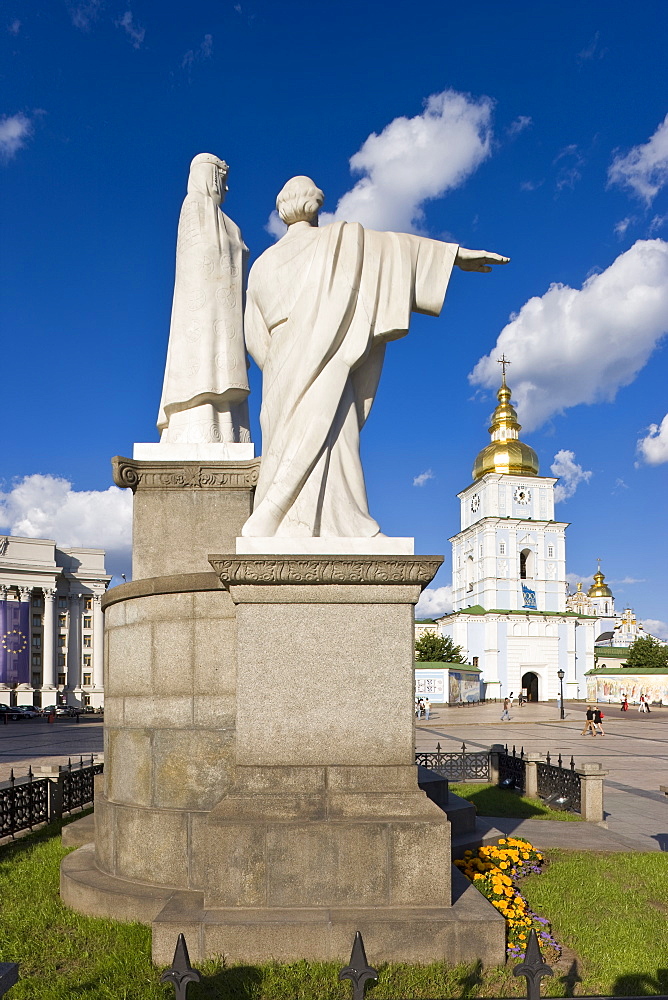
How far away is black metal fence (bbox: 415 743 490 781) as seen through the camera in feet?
46.3

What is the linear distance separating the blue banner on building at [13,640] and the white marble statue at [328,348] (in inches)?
2827

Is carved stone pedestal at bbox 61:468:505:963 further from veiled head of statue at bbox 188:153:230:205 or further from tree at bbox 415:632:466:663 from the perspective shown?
tree at bbox 415:632:466:663

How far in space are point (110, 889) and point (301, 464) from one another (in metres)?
3.10

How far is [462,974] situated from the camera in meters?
4.17

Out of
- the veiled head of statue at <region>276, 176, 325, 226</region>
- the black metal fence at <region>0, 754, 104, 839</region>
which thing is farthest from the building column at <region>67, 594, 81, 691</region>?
the veiled head of statue at <region>276, 176, 325, 226</region>

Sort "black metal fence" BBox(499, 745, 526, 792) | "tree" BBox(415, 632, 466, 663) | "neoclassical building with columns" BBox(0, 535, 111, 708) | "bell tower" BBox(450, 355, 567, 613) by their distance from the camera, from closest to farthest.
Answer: "black metal fence" BBox(499, 745, 526, 792)
"tree" BBox(415, 632, 466, 663)
"bell tower" BBox(450, 355, 567, 613)
"neoclassical building with columns" BBox(0, 535, 111, 708)

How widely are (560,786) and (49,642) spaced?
8453cm

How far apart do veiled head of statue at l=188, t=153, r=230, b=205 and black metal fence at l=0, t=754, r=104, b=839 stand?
7.35 m

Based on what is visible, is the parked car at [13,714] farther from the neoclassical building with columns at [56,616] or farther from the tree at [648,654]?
the tree at [648,654]

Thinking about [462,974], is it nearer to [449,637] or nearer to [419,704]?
[419,704]

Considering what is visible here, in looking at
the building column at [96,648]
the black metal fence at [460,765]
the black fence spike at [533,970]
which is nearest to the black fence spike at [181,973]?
the black fence spike at [533,970]

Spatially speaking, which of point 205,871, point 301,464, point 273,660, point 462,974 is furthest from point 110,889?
point 301,464

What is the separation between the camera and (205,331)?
27.3ft

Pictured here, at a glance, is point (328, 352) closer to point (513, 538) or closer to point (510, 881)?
point (510, 881)
